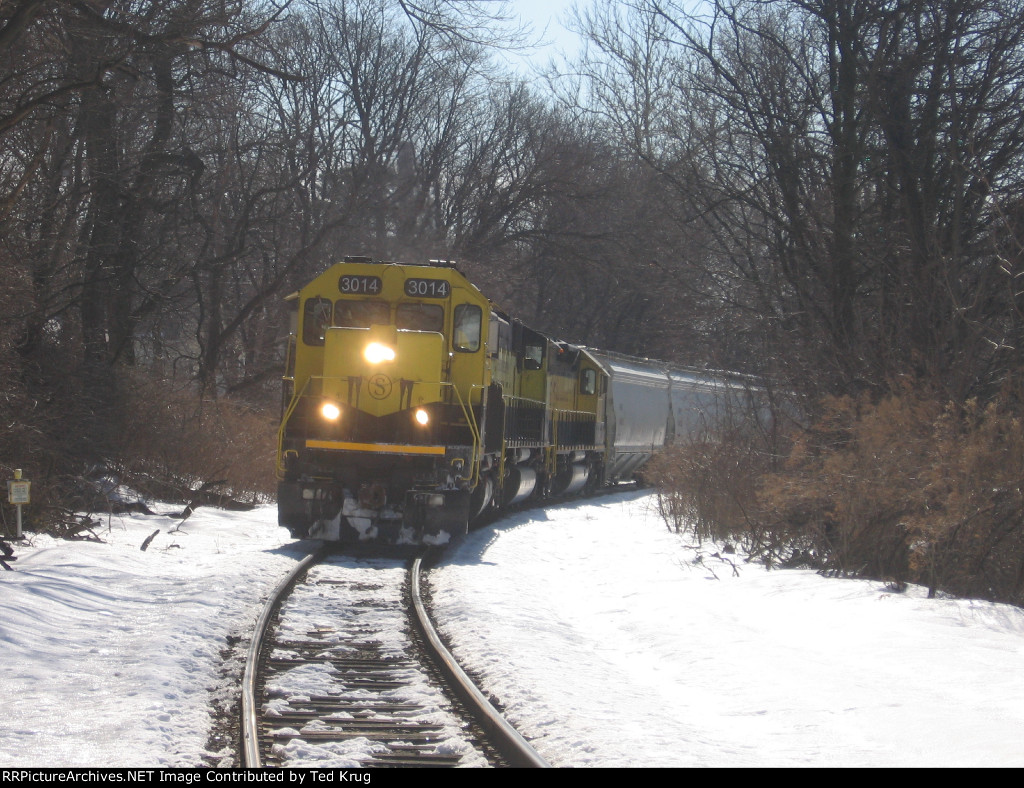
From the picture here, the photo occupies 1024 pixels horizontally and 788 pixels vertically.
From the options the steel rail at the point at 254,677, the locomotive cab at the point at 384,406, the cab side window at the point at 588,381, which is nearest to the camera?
the steel rail at the point at 254,677

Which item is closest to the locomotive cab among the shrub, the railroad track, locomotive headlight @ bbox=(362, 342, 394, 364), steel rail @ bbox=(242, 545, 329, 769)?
locomotive headlight @ bbox=(362, 342, 394, 364)

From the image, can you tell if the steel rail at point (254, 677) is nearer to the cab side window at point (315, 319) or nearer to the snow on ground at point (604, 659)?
the snow on ground at point (604, 659)

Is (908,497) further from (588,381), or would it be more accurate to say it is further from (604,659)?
(588,381)

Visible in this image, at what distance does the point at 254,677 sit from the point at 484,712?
1.74 meters

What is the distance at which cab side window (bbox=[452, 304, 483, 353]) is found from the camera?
47.2ft

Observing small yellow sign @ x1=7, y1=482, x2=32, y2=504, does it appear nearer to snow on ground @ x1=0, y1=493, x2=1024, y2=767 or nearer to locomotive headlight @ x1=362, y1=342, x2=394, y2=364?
snow on ground @ x1=0, y1=493, x2=1024, y2=767

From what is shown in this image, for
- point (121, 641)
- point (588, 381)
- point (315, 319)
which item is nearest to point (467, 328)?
point (315, 319)

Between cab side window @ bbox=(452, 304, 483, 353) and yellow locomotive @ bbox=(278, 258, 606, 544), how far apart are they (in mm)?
15

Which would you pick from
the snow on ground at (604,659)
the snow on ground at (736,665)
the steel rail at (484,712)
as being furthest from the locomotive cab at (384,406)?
the steel rail at (484,712)

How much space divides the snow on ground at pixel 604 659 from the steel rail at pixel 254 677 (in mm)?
188

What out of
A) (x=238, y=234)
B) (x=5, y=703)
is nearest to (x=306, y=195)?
(x=238, y=234)

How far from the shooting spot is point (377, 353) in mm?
13938

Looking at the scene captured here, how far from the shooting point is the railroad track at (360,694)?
5.64 meters

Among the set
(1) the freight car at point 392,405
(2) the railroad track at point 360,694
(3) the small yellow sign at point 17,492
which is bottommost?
(2) the railroad track at point 360,694
